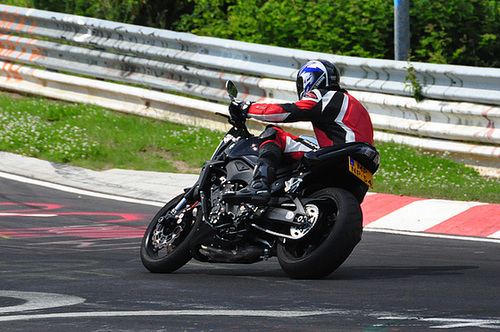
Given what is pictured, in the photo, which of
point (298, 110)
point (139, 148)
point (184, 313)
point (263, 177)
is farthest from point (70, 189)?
point (184, 313)

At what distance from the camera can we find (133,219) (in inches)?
349

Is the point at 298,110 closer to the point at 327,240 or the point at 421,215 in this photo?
the point at 327,240

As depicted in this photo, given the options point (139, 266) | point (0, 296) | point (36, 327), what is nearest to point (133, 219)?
point (139, 266)

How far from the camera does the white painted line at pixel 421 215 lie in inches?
331

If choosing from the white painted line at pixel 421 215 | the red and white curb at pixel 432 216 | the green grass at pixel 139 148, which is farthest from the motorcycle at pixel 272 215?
the green grass at pixel 139 148

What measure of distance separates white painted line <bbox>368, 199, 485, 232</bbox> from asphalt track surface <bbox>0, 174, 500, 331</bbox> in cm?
44

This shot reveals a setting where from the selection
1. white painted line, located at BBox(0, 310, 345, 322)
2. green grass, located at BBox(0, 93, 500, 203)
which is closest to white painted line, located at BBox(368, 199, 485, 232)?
green grass, located at BBox(0, 93, 500, 203)

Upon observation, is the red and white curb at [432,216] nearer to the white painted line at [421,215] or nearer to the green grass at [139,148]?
the white painted line at [421,215]

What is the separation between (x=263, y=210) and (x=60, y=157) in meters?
5.89

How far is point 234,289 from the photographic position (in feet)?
17.5

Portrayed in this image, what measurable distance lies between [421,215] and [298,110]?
3.09 meters

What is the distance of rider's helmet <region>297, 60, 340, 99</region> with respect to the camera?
6082 millimetres

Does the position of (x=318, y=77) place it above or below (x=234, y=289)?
above

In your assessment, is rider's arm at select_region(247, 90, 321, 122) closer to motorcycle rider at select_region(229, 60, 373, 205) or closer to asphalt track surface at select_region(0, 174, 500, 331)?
motorcycle rider at select_region(229, 60, 373, 205)
